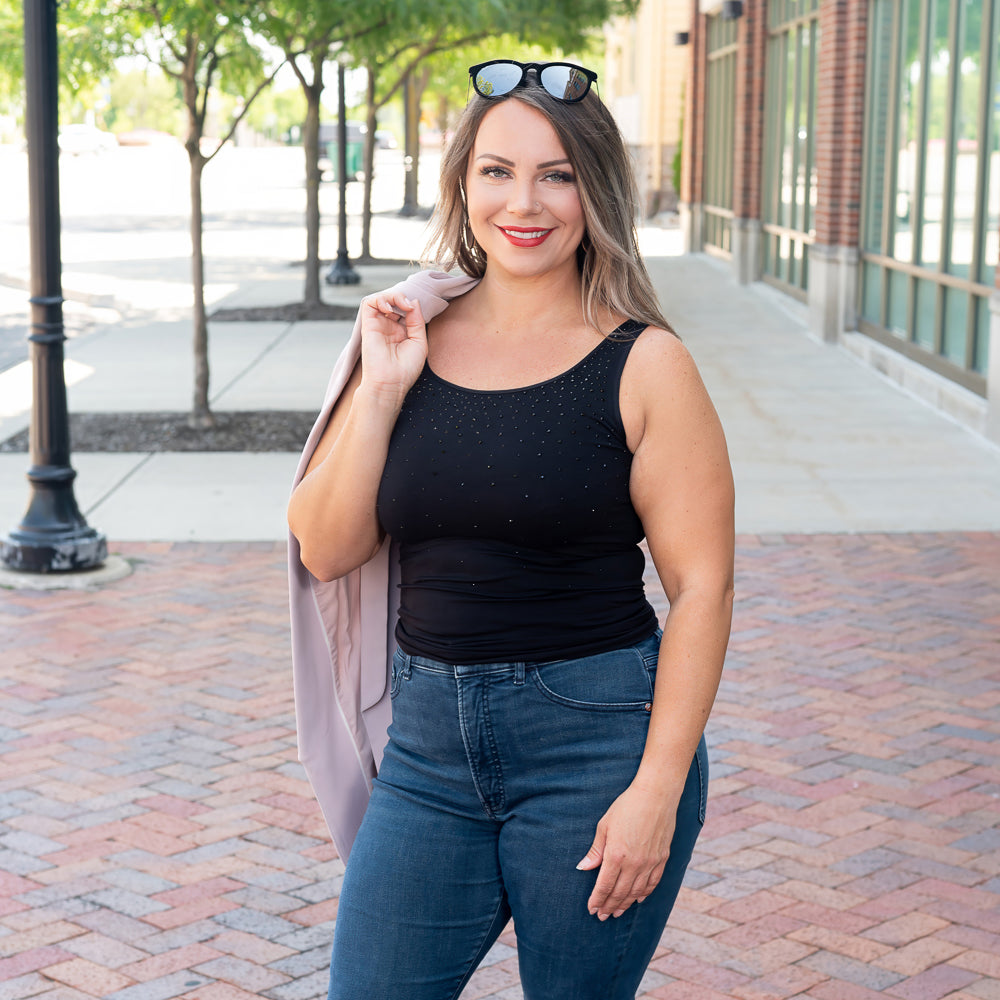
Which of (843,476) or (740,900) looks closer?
(740,900)

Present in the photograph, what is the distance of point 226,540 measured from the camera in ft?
26.6

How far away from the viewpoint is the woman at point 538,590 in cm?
219

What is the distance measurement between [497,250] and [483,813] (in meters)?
0.86

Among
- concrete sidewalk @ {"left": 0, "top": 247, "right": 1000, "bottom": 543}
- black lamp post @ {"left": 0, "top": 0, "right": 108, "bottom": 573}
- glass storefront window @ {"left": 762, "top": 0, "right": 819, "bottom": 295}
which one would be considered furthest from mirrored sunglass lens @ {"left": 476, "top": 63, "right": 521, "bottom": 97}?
glass storefront window @ {"left": 762, "top": 0, "right": 819, "bottom": 295}

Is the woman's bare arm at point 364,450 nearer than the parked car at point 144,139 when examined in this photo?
Yes

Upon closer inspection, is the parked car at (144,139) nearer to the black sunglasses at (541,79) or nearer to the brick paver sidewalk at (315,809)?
the brick paver sidewalk at (315,809)

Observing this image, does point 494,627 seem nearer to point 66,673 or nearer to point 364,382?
point 364,382

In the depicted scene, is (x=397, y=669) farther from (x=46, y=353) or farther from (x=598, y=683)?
(x=46, y=353)

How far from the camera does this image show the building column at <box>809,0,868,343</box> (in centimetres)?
1450

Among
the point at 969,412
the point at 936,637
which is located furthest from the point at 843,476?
the point at 936,637

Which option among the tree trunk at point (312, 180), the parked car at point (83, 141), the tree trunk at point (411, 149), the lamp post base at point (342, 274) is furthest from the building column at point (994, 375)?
the parked car at point (83, 141)

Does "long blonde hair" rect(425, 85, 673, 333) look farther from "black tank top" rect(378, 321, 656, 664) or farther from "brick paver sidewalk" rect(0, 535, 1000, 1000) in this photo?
"brick paver sidewalk" rect(0, 535, 1000, 1000)

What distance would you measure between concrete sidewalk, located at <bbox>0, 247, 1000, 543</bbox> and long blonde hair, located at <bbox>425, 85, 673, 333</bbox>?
19.4 feet

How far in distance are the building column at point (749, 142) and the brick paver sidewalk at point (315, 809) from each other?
43.8 ft
